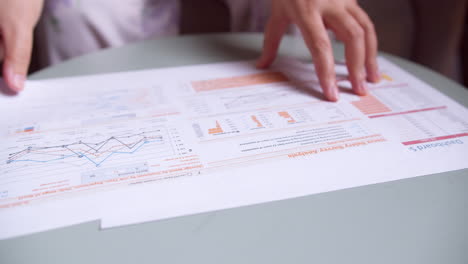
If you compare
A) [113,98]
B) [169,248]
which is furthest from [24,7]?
[169,248]

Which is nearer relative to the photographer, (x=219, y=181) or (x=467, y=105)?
(x=219, y=181)

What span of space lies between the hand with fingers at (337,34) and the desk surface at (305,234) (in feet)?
0.70

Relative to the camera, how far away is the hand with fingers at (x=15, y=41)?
58cm

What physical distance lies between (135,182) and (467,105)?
1.66 feet

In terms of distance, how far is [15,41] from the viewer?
1.92 ft

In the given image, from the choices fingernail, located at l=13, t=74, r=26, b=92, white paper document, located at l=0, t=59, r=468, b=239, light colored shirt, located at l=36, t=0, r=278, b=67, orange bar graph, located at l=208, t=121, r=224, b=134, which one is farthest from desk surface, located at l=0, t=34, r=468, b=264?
light colored shirt, located at l=36, t=0, r=278, b=67

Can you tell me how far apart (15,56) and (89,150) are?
244 millimetres

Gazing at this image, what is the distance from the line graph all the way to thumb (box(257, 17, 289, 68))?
28 cm

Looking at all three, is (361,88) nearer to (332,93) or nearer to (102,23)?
(332,93)

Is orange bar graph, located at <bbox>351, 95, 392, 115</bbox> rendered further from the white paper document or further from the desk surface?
the desk surface

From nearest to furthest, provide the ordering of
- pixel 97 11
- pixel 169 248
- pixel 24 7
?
pixel 169 248 → pixel 24 7 → pixel 97 11

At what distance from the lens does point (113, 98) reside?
0.58 meters

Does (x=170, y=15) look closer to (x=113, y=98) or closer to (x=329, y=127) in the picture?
(x=113, y=98)

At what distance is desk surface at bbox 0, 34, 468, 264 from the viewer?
352 millimetres
